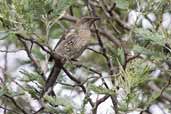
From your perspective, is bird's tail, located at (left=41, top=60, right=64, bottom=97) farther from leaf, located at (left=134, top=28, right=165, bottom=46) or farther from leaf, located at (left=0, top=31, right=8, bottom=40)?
leaf, located at (left=134, top=28, right=165, bottom=46)

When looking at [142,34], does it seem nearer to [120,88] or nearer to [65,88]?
[120,88]

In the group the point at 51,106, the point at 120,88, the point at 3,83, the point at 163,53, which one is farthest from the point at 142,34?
the point at 3,83

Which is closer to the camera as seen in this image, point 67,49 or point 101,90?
point 101,90

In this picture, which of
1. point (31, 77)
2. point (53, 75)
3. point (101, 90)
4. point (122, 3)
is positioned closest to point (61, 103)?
point (101, 90)

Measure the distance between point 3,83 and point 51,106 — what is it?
430 millimetres

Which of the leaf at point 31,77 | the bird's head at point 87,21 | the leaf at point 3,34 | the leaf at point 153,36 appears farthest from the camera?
the bird's head at point 87,21

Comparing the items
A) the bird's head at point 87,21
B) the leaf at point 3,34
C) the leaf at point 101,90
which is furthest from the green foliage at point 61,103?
the bird's head at point 87,21

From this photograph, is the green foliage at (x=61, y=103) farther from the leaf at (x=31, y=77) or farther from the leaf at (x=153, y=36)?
the leaf at (x=153, y=36)

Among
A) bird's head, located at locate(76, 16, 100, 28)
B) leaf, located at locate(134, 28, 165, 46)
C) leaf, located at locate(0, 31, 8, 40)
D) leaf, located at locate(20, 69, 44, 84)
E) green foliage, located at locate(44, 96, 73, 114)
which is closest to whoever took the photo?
green foliage, located at locate(44, 96, 73, 114)

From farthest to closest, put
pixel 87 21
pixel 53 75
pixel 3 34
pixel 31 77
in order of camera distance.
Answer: pixel 87 21 → pixel 53 75 → pixel 31 77 → pixel 3 34

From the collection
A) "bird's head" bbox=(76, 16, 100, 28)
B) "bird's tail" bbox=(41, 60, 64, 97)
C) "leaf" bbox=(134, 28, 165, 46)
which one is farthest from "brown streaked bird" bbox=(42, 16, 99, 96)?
"leaf" bbox=(134, 28, 165, 46)

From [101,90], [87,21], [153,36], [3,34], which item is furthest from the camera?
[87,21]

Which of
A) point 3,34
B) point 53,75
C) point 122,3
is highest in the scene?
point 122,3

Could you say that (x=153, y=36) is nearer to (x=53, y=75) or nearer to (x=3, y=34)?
(x=53, y=75)
